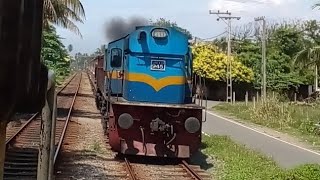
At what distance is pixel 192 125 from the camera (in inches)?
463

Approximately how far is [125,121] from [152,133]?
2.65ft

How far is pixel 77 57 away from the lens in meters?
187

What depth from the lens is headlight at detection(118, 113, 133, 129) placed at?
11.6 meters

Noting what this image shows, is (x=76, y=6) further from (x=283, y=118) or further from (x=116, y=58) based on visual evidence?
(x=283, y=118)

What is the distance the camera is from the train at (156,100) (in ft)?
39.2

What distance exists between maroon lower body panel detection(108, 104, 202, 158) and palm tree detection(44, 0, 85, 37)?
7.70m

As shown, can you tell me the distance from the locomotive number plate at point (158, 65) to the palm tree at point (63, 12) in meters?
7.28

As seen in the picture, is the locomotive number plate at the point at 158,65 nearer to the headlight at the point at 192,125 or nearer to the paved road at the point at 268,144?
the headlight at the point at 192,125

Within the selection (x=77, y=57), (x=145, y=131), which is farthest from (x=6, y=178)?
(x=77, y=57)

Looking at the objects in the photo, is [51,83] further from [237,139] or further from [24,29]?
[237,139]

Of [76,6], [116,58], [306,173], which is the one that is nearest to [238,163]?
[306,173]

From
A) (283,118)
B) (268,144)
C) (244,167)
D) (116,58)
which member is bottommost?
(268,144)

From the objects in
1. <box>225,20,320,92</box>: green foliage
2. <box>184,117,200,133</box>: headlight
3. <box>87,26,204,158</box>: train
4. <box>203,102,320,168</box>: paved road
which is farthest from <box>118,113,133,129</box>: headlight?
<box>225,20,320,92</box>: green foliage

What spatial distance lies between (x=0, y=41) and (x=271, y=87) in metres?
46.0
